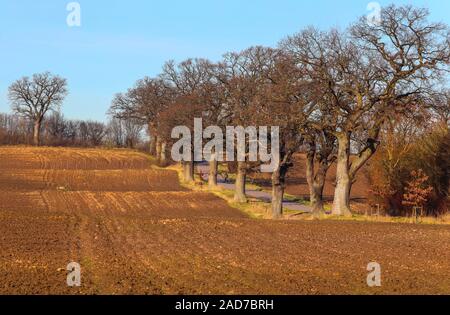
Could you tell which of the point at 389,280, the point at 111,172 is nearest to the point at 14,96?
the point at 111,172

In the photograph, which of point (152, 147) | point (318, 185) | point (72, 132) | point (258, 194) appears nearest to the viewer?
point (318, 185)

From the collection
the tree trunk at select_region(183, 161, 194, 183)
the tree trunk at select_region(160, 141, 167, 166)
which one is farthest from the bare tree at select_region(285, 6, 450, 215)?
the tree trunk at select_region(160, 141, 167, 166)

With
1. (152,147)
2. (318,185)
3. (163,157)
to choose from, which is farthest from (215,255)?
(152,147)

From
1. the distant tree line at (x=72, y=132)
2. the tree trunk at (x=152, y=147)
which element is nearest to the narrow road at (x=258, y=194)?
the tree trunk at (x=152, y=147)

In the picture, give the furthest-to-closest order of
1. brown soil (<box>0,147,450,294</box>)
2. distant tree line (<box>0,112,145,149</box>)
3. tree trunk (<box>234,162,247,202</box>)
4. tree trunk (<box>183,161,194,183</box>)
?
distant tree line (<box>0,112,145,149</box>) < tree trunk (<box>183,161,194,183</box>) < tree trunk (<box>234,162,247,202</box>) < brown soil (<box>0,147,450,294</box>)

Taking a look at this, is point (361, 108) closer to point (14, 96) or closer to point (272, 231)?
point (272, 231)

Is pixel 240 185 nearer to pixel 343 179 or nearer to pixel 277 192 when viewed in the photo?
pixel 277 192

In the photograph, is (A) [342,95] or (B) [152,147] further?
(B) [152,147]

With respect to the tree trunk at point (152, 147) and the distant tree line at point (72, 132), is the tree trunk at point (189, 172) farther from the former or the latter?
the distant tree line at point (72, 132)

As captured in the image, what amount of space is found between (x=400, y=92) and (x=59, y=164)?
6122 centimetres

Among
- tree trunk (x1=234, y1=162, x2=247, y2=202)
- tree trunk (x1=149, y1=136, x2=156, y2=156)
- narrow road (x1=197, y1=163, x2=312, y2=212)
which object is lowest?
narrow road (x1=197, y1=163, x2=312, y2=212)

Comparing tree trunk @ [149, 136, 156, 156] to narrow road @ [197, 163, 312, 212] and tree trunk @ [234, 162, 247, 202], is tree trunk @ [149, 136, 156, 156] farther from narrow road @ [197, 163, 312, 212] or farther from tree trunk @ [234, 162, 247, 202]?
tree trunk @ [234, 162, 247, 202]

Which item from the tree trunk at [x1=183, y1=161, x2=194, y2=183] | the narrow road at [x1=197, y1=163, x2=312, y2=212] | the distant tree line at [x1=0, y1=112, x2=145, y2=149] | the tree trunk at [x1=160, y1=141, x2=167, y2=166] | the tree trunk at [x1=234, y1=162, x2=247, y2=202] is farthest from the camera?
the distant tree line at [x1=0, y1=112, x2=145, y2=149]

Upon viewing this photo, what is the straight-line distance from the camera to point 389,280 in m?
13.8
